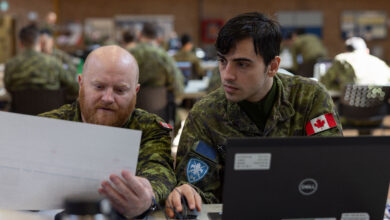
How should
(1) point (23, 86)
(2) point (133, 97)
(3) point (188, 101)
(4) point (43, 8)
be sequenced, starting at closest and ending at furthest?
(2) point (133, 97)
(1) point (23, 86)
(3) point (188, 101)
(4) point (43, 8)

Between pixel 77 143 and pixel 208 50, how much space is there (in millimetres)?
9215

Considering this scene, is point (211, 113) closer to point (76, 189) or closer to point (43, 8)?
point (76, 189)

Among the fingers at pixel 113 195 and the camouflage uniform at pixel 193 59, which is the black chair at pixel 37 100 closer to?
the fingers at pixel 113 195

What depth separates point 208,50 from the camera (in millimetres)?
10367

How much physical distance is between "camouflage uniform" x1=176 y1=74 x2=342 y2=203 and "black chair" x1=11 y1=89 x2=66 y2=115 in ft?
8.50

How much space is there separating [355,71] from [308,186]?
16.1ft

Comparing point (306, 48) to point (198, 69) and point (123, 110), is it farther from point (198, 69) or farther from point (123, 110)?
point (123, 110)

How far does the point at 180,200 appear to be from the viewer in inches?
61.7

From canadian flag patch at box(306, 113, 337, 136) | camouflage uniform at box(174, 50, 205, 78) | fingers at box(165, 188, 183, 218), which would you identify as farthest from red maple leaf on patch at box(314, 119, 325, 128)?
camouflage uniform at box(174, 50, 205, 78)

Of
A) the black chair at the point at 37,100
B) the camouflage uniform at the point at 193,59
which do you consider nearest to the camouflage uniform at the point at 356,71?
the camouflage uniform at the point at 193,59

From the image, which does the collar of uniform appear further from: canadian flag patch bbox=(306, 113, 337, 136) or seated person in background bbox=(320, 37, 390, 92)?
seated person in background bbox=(320, 37, 390, 92)

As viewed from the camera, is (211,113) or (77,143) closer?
(77,143)

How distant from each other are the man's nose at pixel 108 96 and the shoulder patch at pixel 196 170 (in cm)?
36

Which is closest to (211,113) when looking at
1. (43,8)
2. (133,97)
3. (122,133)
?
(133,97)
